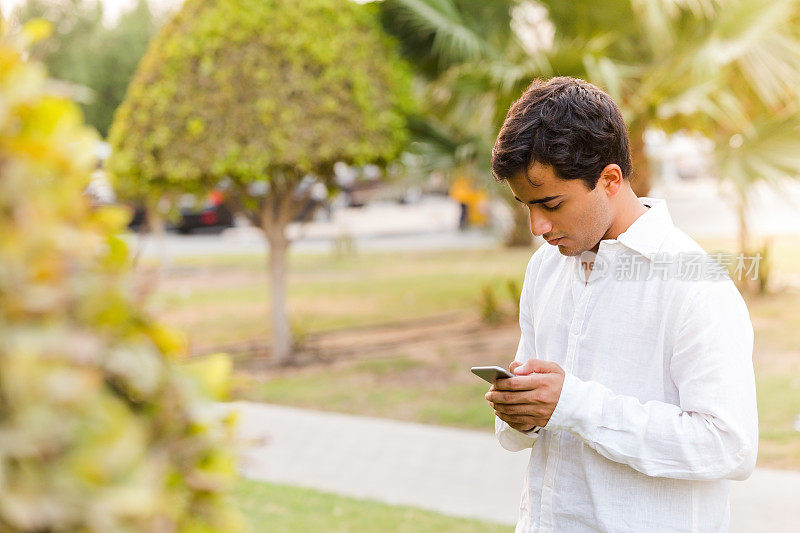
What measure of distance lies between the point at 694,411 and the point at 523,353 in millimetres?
571

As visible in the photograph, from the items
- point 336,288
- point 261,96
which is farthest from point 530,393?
point 336,288

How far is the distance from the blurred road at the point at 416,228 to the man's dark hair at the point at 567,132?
13.5 meters

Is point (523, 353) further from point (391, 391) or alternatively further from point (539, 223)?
point (391, 391)

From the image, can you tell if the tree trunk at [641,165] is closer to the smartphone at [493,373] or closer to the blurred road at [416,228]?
the smartphone at [493,373]

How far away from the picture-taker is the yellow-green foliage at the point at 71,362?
915 mm

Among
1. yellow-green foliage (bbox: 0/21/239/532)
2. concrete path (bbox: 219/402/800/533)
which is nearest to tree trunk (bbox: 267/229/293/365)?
concrete path (bbox: 219/402/800/533)

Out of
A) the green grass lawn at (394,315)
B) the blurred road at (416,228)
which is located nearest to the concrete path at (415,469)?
the green grass lawn at (394,315)

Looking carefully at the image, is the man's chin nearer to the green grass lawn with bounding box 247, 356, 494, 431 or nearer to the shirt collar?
the shirt collar

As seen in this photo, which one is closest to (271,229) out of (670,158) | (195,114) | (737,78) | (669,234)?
(195,114)

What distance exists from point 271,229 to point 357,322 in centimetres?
278

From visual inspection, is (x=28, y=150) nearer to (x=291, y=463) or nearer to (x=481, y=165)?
(x=291, y=463)

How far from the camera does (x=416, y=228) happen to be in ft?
81.8

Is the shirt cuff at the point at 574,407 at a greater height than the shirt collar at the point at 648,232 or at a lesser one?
lesser

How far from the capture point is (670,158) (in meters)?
31.2
